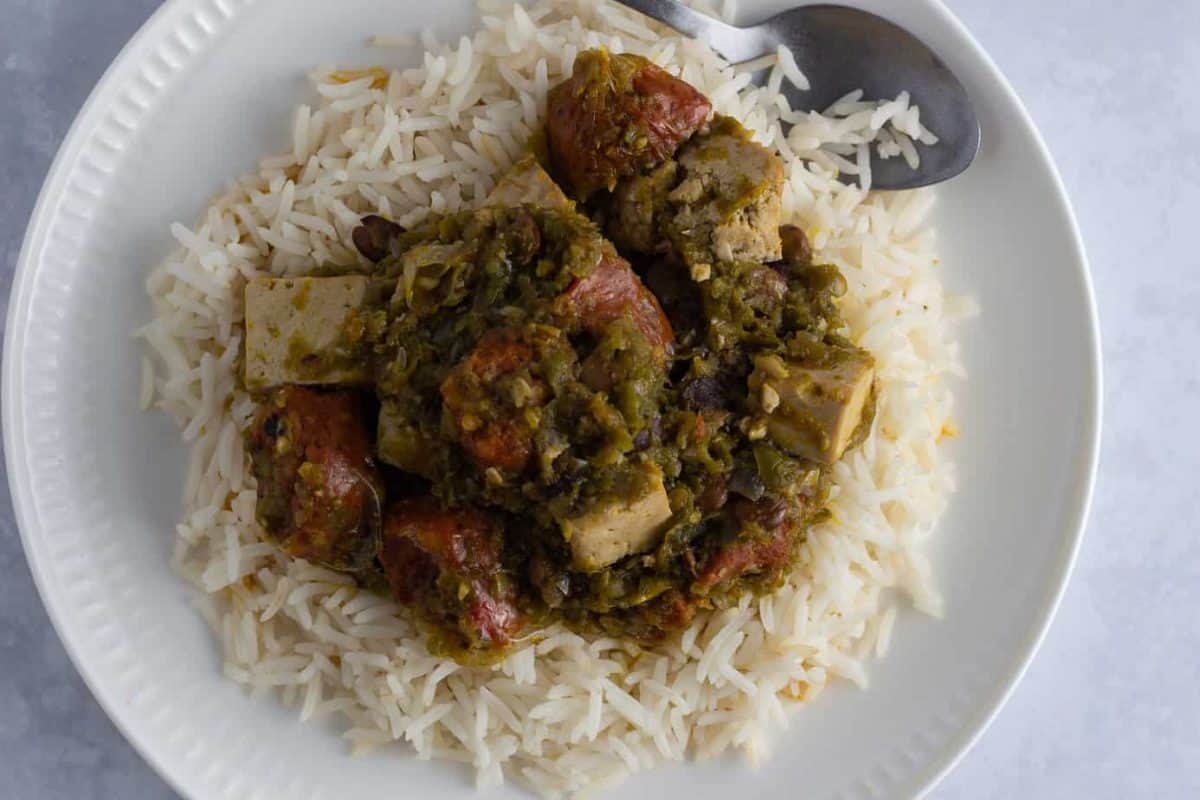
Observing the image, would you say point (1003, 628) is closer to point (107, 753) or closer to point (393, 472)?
point (393, 472)

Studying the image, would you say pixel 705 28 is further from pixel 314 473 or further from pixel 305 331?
pixel 314 473

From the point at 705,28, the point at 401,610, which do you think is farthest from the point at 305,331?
the point at 705,28

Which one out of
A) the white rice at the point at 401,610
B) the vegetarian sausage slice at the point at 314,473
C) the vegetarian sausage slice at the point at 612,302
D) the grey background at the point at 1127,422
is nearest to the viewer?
the vegetarian sausage slice at the point at 612,302

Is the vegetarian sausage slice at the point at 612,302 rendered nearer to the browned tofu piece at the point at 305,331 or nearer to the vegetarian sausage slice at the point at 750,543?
the vegetarian sausage slice at the point at 750,543

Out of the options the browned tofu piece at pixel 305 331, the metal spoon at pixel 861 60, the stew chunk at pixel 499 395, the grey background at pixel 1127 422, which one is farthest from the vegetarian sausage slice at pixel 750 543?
the grey background at pixel 1127 422

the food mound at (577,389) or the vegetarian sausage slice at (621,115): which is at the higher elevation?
the vegetarian sausage slice at (621,115)

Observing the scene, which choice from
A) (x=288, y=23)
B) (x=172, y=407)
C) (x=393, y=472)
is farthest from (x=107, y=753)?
(x=288, y=23)

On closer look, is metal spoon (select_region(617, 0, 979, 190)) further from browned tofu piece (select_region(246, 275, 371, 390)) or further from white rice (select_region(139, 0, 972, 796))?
browned tofu piece (select_region(246, 275, 371, 390))
